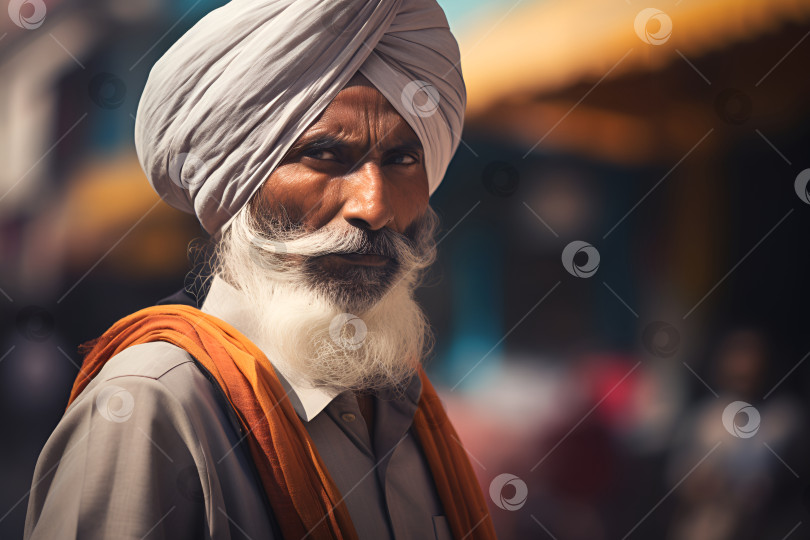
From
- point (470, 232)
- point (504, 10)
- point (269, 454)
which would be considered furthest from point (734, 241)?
point (269, 454)

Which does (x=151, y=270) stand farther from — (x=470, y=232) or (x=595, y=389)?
(x=595, y=389)

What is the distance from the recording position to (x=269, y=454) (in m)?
0.95

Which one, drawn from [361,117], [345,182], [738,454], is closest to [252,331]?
[345,182]

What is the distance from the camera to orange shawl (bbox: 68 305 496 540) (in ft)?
3.08

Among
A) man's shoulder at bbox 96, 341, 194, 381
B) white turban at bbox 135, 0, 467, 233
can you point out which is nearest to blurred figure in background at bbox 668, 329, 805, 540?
white turban at bbox 135, 0, 467, 233

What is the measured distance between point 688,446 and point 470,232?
83 cm

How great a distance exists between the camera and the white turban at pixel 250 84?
1.06m

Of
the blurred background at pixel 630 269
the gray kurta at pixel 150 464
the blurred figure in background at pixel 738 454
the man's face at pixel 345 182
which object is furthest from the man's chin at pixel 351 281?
the blurred figure in background at pixel 738 454

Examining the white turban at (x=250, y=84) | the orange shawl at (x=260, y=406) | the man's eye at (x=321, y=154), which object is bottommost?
the orange shawl at (x=260, y=406)

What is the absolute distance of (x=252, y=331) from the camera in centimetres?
116

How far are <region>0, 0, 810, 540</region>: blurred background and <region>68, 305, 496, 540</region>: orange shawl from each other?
0.67m

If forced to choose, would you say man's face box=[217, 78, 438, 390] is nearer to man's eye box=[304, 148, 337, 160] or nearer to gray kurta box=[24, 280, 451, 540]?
man's eye box=[304, 148, 337, 160]

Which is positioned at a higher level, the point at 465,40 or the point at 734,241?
the point at 465,40

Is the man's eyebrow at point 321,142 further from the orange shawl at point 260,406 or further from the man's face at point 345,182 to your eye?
the orange shawl at point 260,406
